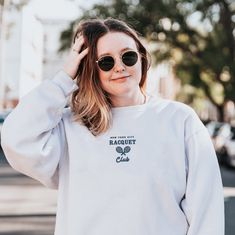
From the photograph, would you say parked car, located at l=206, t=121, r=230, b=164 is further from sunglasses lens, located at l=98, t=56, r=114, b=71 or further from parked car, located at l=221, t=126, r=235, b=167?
sunglasses lens, located at l=98, t=56, r=114, b=71

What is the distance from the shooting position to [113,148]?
84.0 inches

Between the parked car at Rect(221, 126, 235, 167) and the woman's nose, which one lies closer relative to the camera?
the woman's nose

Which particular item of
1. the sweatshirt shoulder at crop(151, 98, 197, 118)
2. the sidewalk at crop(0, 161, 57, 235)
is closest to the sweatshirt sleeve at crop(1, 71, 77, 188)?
the sweatshirt shoulder at crop(151, 98, 197, 118)

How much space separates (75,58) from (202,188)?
2.17 ft

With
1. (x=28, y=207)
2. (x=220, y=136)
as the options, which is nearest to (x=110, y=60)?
(x=28, y=207)

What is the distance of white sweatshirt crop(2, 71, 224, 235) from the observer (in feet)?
6.83

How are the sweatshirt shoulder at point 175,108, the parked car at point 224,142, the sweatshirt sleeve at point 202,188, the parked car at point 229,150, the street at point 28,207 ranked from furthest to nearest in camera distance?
the parked car at point 224,142, the parked car at point 229,150, the street at point 28,207, the sweatshirt shoulder at point 175,108, the sweatshirt sleeve at point 202,188

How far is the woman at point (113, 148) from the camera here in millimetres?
2086

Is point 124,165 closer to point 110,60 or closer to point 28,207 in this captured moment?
point 110,60

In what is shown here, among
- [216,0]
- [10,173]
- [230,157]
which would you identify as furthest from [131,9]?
[10,173]

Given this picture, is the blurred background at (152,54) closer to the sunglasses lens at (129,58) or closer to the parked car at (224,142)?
the parked car at (224,142)

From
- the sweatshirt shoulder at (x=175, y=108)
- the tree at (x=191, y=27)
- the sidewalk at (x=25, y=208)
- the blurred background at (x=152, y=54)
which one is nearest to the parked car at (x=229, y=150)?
the blurred background at (x=152, y=54)

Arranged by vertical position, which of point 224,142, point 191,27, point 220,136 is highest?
point 191,27

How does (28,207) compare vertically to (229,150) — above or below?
above
